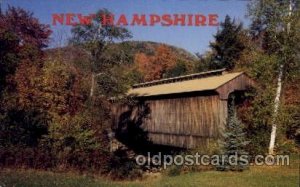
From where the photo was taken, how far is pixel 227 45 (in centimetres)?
5131

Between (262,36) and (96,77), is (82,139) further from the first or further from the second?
(262,36)

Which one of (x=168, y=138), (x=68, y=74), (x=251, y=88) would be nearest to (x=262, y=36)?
(x=251, y=88)

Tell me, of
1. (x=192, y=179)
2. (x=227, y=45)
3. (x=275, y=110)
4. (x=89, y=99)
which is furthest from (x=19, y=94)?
(x=227, y=45)

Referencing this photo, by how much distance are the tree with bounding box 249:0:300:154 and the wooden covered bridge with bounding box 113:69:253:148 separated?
135 inches

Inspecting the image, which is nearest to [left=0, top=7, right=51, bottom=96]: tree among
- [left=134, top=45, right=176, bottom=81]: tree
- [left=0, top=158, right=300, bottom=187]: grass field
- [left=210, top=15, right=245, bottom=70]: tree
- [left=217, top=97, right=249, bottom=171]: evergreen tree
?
[left=0, top=158, right=300, bottom=187]: grass field

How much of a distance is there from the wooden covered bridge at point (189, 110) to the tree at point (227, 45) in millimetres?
13105

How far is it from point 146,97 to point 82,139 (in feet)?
42.8

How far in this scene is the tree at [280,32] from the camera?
974 inches

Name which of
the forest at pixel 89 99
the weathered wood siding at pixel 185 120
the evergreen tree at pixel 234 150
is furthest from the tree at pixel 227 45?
the evergreen tree at pixel 234 150

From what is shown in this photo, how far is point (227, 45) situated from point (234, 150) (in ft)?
102

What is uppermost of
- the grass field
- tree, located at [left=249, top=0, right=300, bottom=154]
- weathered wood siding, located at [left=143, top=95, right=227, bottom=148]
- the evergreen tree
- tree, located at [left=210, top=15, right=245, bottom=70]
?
tree, located at [left=210, top=15, right=245, bottom=70]

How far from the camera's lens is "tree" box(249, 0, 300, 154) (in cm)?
2473

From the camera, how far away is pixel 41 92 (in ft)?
79.6

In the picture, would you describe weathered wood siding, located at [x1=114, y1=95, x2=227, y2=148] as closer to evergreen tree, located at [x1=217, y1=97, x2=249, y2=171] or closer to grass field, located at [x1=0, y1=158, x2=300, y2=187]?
evergreen tree, located at [x1=217, y1=97, x2=249, y2=171]
